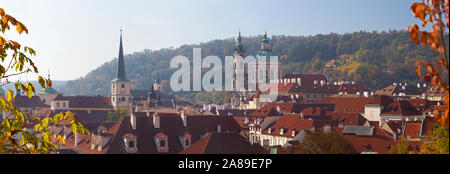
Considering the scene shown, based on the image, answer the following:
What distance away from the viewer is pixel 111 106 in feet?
355

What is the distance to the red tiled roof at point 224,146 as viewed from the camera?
34.3m


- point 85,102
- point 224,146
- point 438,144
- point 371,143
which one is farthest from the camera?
point 85,102

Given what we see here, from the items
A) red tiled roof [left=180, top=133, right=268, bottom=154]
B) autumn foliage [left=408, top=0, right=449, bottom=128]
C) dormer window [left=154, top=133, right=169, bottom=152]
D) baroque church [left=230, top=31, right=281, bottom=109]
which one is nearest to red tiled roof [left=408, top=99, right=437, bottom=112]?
dormer window [left=154, top=133, right=169, bottom=152]

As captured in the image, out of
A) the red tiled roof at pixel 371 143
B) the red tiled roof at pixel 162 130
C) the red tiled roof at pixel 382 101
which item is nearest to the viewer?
the red tiled roof at pixel 371 143

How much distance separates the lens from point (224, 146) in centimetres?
3500

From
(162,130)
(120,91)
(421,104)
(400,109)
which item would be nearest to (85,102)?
(120,91)

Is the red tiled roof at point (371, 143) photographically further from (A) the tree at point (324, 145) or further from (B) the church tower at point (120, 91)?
(B) the church tower at point (120, 91)

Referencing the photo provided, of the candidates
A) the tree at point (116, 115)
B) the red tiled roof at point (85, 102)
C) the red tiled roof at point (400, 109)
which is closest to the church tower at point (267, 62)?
the red tiled roof at point (85, 102)

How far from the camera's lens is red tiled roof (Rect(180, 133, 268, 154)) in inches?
1351

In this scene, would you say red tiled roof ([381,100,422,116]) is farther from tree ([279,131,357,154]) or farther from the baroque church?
the baroque church

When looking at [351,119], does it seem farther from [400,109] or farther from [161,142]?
[161,142]
